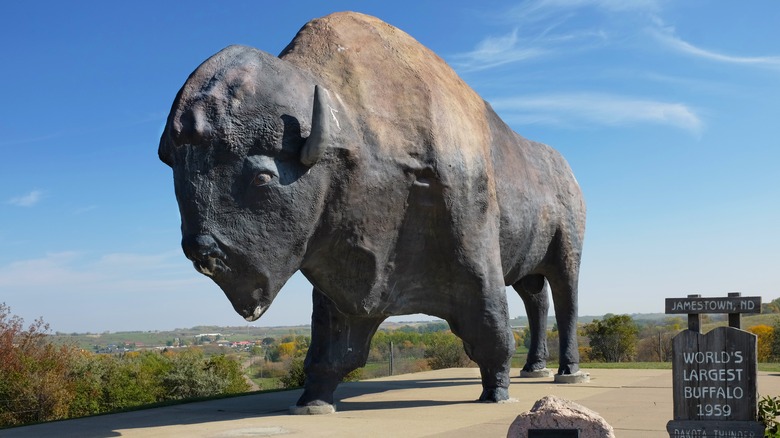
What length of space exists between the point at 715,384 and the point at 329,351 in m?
4.76

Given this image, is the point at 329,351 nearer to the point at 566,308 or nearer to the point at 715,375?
the point at 566,308

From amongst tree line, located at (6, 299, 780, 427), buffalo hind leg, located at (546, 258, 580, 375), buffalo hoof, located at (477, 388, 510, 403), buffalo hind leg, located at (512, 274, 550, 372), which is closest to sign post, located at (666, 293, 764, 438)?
buffalo hoof, located at (477, 388, 510, 403)

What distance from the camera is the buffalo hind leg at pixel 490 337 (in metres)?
9.20

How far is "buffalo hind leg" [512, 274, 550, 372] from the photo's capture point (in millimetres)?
13398

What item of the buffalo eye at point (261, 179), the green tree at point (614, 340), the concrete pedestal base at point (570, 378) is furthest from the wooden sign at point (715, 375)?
the green tree at point (614, 340)

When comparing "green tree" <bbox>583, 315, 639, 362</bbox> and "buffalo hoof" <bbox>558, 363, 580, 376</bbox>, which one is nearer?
"buffalo hoof" <bbox>558, 363, 580, 376</bbox>

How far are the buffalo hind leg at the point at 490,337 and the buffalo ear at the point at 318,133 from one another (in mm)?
2901

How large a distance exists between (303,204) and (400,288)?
192 centimetres

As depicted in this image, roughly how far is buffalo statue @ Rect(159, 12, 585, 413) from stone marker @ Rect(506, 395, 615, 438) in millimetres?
3004

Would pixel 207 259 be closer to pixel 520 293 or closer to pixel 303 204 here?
pixel 303 204

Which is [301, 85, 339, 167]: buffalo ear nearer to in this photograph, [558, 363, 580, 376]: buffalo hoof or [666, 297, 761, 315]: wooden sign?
[666, 297, 761, 315]: wooden sign

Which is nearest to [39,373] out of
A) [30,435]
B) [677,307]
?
[30,435]

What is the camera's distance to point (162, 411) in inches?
390

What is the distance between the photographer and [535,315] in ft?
44.6
